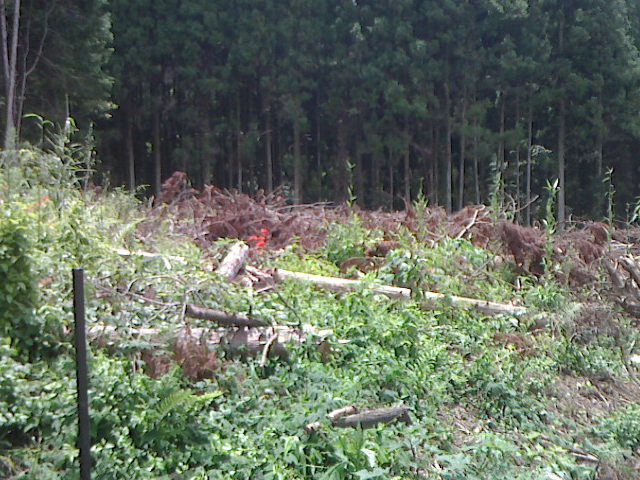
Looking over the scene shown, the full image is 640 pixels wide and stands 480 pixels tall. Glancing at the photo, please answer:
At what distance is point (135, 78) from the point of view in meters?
26.1

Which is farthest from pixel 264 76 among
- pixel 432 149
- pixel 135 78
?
pixel 432 149

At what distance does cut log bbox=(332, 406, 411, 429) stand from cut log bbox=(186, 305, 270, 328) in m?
1.10

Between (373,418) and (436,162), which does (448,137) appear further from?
(373,418)

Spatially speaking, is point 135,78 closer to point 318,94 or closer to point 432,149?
point 318,94

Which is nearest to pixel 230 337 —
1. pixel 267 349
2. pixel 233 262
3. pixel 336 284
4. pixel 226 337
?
pixel 226 337

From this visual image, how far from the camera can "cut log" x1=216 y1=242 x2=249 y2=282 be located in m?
6.07

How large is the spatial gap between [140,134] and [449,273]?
22281 millimetres

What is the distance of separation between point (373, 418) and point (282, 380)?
645 mm

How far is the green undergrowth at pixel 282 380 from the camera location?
355 cm

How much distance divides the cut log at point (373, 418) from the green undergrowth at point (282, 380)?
92mm

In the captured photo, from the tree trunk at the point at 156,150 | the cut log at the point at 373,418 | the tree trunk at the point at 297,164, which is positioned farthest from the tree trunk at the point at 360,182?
the cut log at the point at 373,418

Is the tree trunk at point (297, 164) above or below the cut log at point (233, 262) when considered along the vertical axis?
above

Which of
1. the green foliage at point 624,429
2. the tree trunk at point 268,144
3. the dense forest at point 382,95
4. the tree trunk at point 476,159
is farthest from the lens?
→ the tree trunk at point 268,144

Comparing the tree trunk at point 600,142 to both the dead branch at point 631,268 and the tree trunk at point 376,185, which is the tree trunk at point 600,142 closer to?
the tree trunk at point 376,185
